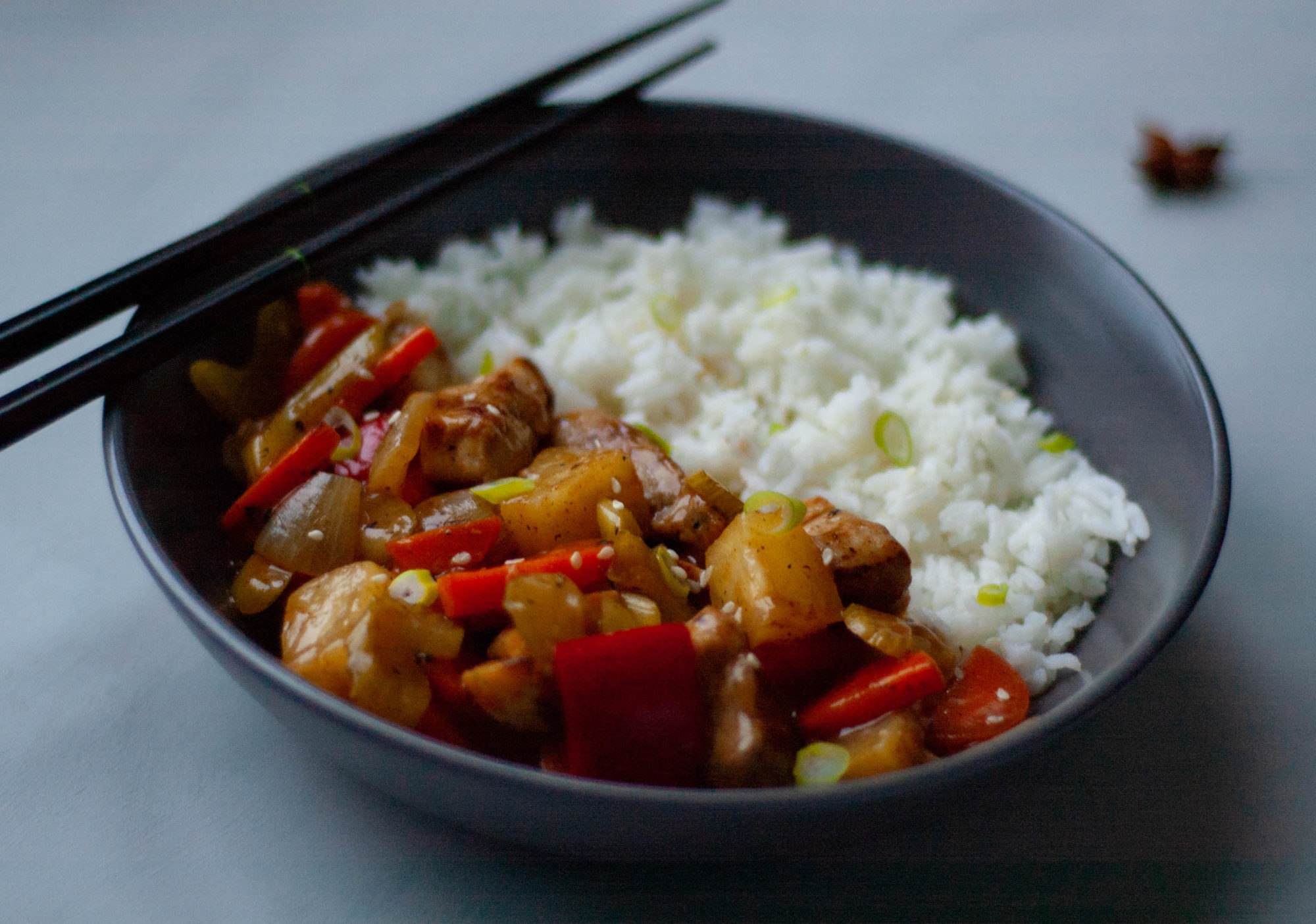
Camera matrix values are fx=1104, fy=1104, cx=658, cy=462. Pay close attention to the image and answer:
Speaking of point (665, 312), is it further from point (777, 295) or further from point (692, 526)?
point (692, 526)

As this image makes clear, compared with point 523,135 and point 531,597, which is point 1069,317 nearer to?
point 523,135

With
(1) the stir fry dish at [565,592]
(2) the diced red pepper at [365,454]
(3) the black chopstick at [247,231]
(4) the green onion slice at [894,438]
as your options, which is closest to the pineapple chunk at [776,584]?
(1) the stir fry dish at [565,592]

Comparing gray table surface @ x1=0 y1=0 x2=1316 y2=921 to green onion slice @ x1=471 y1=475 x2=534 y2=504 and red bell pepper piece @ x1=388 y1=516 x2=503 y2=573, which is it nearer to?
red bell pepper piece @ x1=388 y1=516 x2=503 y2=573

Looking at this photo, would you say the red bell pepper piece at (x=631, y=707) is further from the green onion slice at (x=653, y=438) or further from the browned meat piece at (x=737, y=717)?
the green onion slice at (x=653, y=438)

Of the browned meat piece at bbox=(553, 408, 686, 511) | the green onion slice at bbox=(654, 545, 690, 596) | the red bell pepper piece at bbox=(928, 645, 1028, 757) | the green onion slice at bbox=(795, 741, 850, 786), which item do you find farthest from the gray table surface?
the browned meat piece at bbox=(553, 408, 686, 511)

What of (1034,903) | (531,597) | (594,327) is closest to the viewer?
(531,597)

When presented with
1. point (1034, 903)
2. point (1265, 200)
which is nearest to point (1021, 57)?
point (1265, 200)

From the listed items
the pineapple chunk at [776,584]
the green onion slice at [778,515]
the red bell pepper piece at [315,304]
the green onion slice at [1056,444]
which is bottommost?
the green onion slice at [1056,444]
